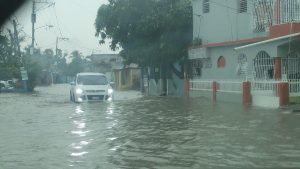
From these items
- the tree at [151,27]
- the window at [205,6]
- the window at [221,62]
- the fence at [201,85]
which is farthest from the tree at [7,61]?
the window at [221,62]

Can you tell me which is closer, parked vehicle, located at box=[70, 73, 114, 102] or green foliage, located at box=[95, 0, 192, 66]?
parked vehicle, located at box=[70, 73, 114, 102]

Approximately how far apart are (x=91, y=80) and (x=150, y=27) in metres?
9.23

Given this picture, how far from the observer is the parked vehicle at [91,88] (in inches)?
1072

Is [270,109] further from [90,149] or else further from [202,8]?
[202,8]

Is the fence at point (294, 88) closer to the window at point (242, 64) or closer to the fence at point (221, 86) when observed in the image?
the fence at point (221, 86)

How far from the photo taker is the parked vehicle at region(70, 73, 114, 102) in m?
27.2

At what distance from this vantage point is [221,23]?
32375 mm

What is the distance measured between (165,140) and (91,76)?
16.9 m

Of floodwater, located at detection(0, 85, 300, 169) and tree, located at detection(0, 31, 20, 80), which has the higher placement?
tree, located at detection(0, 31, 20, 80)

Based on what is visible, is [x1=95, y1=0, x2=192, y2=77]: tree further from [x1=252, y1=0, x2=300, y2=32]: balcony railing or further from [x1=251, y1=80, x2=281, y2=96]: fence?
[x1=251, y1=80, x2=281, y2=96]: fence

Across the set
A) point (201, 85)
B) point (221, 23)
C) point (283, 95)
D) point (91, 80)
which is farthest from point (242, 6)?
point (283, 95)

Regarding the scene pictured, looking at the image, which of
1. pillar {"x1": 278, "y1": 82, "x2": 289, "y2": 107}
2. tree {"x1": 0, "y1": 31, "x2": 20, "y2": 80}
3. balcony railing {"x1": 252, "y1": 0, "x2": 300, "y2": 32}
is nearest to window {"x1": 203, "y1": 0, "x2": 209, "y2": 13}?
balcony railing {"x1": 252, "y1": 0, "x2": 300, "y2": 32}

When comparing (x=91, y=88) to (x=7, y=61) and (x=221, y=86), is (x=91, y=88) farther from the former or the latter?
(x=7, y=61)

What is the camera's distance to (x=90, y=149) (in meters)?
11.0
